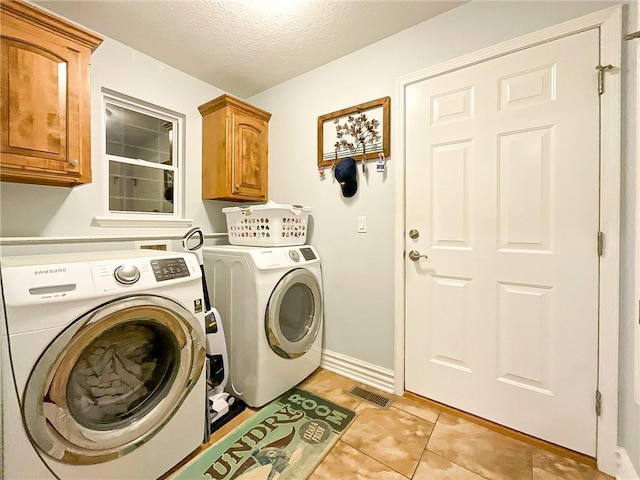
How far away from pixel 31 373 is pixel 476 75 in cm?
232

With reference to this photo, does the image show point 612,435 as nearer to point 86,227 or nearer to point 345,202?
point 345,202

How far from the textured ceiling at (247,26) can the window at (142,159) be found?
0.42 metres

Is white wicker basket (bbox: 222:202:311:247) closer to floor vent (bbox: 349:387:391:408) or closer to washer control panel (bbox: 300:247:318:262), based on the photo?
washer control panel (bbox: 300:247:318:262)

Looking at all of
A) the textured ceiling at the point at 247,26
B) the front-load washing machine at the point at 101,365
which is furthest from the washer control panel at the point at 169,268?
the textured ceiling at the point at 247,26

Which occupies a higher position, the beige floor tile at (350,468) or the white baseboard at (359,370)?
the white baseboard at (359,370)

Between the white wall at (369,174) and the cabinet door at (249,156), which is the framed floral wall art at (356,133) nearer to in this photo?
the white wall at (369,174)

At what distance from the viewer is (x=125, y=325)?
1104 mm

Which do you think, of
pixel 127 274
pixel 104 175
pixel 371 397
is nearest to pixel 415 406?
pixel 371 397

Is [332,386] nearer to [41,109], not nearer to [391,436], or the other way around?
[391,436]

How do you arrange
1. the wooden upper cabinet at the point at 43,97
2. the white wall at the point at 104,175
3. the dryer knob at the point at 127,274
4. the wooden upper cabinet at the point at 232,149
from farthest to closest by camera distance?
the wooden upper cabinet at the point at 232,149
the white wall at the point at 104,175
the wooden upper cabinet at the point at 43,97
the dryer knob at the point at 127,274

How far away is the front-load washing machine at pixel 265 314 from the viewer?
162 cm

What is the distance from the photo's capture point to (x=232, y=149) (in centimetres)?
218

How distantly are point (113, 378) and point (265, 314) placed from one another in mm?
738

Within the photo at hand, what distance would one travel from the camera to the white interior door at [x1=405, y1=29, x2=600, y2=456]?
1.27 meters
